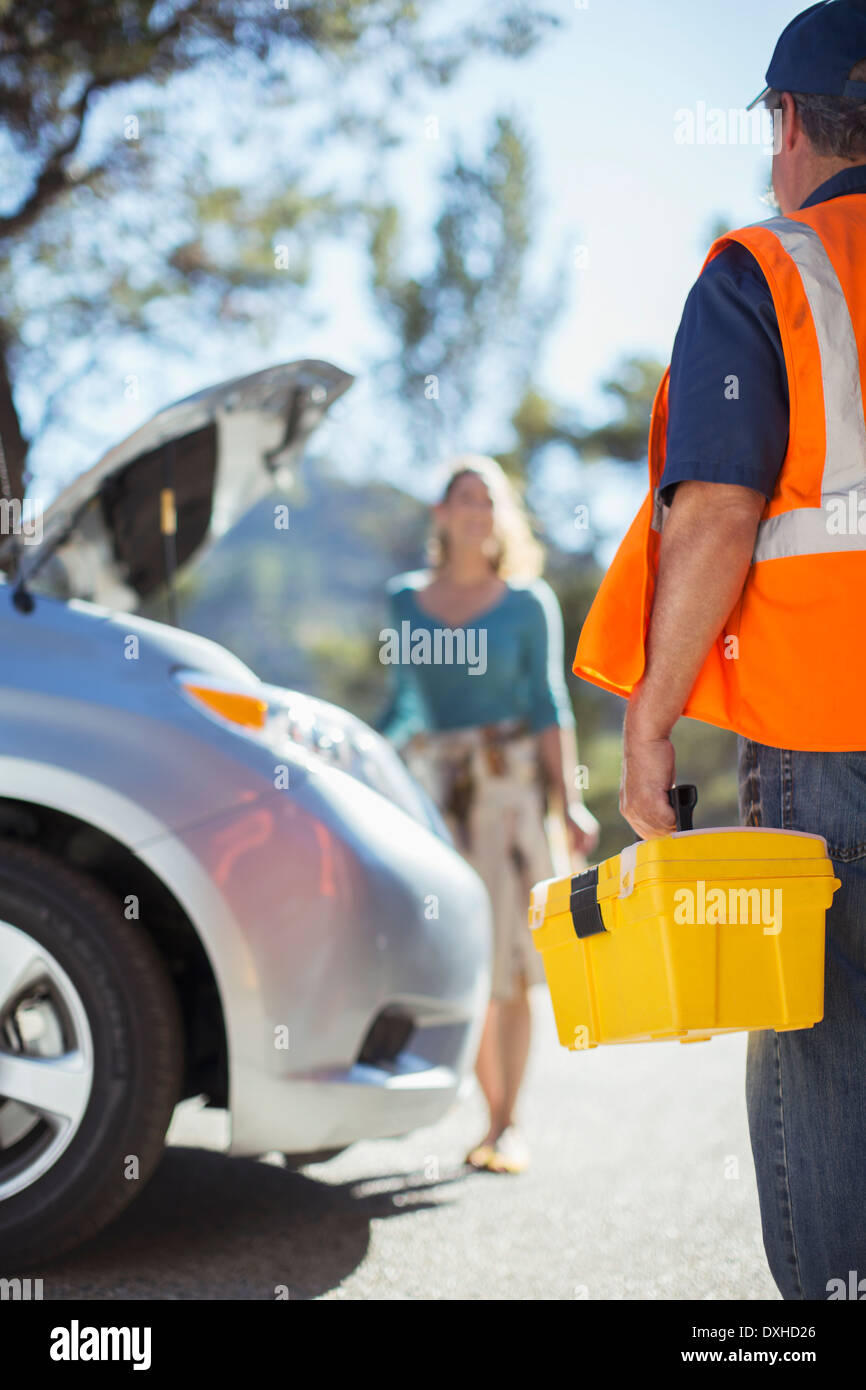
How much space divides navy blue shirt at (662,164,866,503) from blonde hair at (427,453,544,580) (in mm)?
2465

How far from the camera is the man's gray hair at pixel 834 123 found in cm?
182

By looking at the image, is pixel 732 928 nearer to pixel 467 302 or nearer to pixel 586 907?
pixel 586 907

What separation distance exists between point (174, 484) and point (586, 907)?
2.40m

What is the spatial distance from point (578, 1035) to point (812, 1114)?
1.08 feet

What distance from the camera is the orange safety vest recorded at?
1.67 m

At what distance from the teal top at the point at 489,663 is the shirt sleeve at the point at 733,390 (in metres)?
2.22

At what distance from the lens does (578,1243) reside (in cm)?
282

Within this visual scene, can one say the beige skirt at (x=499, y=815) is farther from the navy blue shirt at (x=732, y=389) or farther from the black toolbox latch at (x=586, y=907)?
the navy blue shirt at (x=732, y=389)

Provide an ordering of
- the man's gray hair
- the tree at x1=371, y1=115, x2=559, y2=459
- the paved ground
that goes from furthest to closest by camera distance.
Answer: the tree at x1=371, y1=115, x2=559, y2=459 < the paved ground < the man's gray hair

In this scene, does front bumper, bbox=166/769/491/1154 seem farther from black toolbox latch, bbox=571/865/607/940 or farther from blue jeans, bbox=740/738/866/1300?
blue jeans, bbox=740/738/866/1300

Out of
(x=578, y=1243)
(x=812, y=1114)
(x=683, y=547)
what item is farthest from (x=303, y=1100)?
(x=683, y=547)

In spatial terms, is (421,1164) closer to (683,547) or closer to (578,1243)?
(578,1243)
